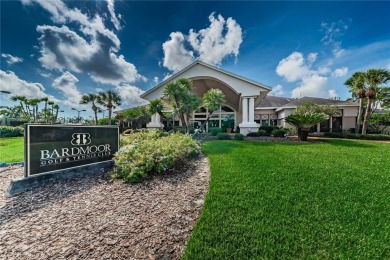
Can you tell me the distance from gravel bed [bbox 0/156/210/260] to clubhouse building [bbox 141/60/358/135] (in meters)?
12.1

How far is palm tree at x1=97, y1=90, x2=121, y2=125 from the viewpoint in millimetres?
27533

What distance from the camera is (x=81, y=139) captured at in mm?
5262

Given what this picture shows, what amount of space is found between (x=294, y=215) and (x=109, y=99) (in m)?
30.5

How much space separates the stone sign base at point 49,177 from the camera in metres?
3.96

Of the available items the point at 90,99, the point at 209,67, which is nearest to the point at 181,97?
the point at 209,67

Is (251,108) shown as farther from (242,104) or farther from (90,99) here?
(90,99)

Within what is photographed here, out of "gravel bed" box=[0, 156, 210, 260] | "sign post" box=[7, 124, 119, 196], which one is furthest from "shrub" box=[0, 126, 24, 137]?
"sign post" box=[7, 124, 119, 196]

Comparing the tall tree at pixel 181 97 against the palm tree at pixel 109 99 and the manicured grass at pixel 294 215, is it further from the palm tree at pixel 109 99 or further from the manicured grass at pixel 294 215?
the palm tree at pixel 109 99

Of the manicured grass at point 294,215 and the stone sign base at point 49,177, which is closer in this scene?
the manicured grass at point 294,215

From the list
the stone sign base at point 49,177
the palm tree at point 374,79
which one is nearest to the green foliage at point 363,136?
the palm tree at point 374,79

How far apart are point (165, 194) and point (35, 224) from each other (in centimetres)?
232

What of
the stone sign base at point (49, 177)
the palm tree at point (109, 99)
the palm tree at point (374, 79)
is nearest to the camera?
the stone sign base at point (49, 177)

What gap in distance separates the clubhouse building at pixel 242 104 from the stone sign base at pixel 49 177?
11.8 m

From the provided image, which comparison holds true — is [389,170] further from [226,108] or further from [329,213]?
[226,108]
